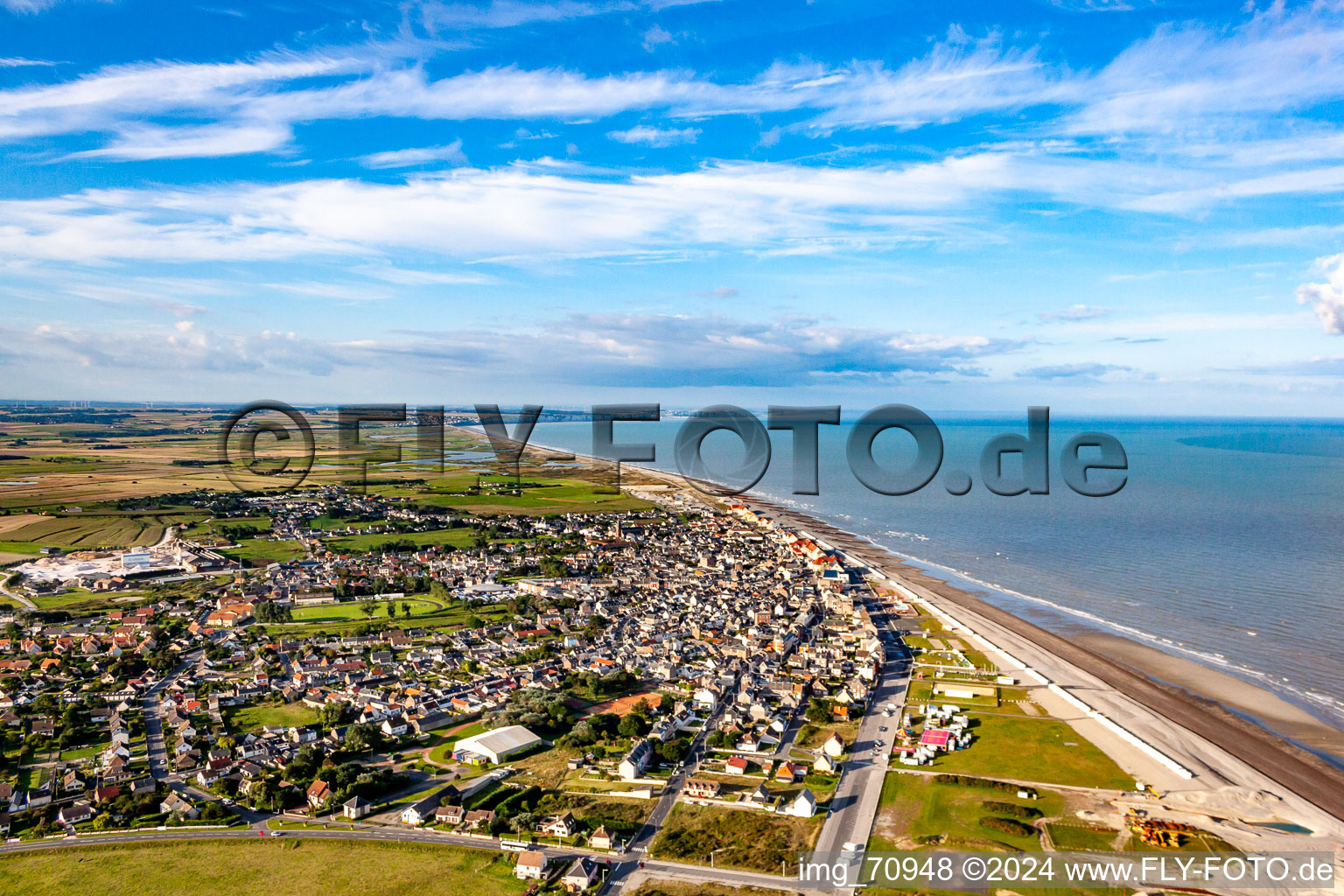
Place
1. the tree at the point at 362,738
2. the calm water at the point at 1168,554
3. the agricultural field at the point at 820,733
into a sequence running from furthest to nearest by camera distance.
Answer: the calm water at the point at 1168,554
the agricultural field at the point at 820,733
the tree at the point at 362,738

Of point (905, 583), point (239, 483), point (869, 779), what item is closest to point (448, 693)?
point (869, 779)

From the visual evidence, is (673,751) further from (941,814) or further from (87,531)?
(87,531)

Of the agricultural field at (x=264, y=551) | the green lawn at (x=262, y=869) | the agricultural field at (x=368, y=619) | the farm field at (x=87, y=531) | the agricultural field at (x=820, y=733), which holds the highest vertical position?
the farm field at (x=87, y=531)

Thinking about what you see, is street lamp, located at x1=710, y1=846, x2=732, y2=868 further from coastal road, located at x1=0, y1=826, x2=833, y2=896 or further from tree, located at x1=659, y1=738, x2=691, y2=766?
tree, located at x1=659, y1=738, x2=691, y2=766

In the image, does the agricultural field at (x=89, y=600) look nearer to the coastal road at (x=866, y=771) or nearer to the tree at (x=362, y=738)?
the tree at (x=362, y=738)

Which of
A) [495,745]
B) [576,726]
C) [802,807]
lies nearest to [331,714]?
[495,745]

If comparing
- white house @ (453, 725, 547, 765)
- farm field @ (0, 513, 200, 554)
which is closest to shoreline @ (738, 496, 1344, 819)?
white house @ (453, 725, 547, 765)

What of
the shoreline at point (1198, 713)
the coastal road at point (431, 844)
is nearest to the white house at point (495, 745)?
the coastal road at point (431, 844)
